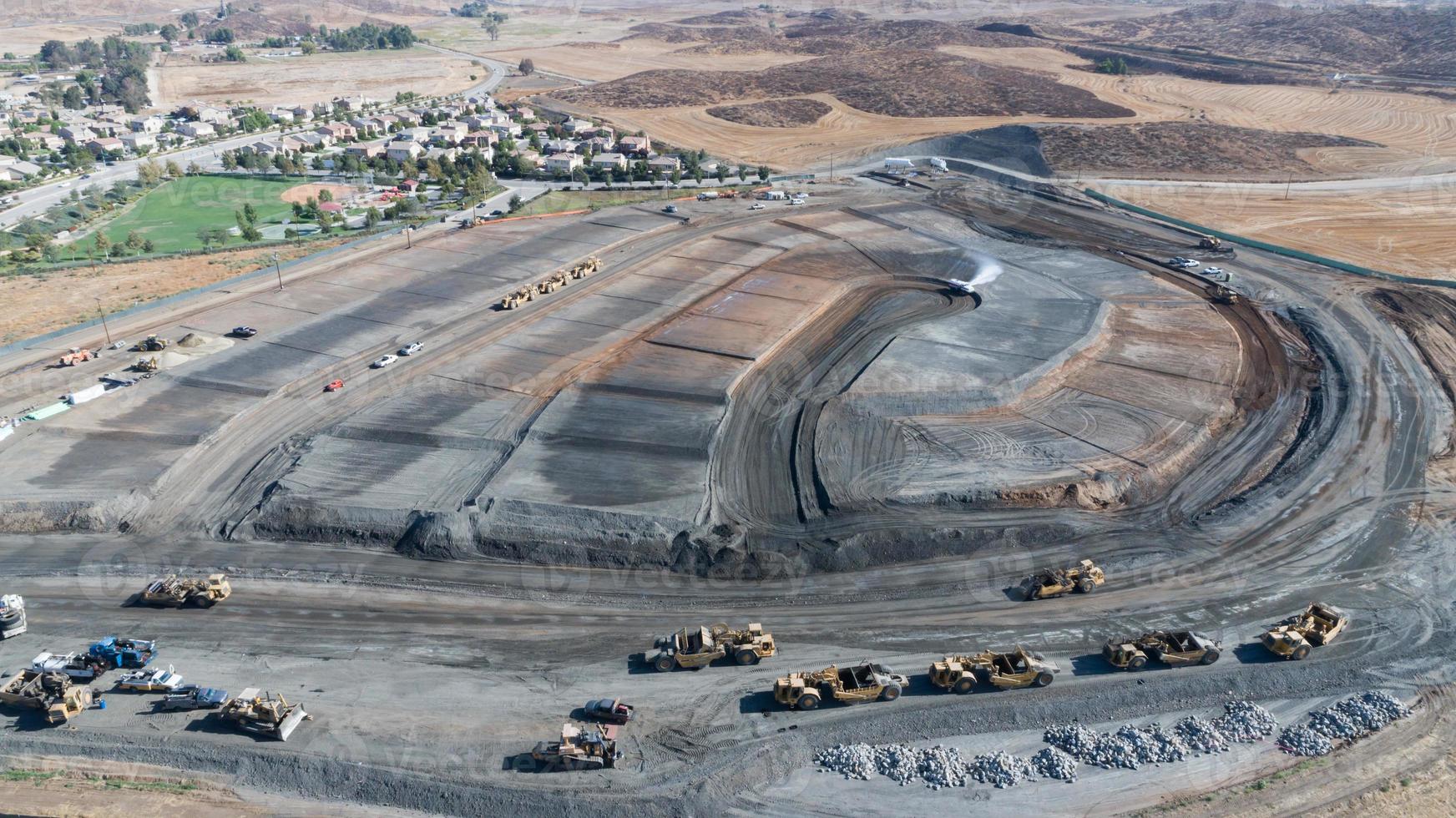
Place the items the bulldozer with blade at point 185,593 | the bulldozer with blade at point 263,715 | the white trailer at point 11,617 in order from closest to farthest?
the bulldozer with blade at point 263,715
the white trailer at point 11,617
the bulldozer with blade at point 185,593

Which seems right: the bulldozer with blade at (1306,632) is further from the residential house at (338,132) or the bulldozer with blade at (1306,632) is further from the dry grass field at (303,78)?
the dry grass field at (303,78)

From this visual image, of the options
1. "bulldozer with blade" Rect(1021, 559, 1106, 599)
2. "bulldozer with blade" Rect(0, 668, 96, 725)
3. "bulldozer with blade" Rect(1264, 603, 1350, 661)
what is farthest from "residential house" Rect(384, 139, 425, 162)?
"bulldozer with blade" Rect(1264, 603, 1350, 661)

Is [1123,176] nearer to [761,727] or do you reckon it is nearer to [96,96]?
[761,727]

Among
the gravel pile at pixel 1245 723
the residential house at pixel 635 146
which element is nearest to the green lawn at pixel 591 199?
the residential house at pixel 635 146

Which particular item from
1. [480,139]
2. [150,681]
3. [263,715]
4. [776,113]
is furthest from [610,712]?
[776,113]

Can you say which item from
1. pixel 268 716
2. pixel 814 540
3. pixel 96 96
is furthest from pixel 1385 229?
pixel 96 96
